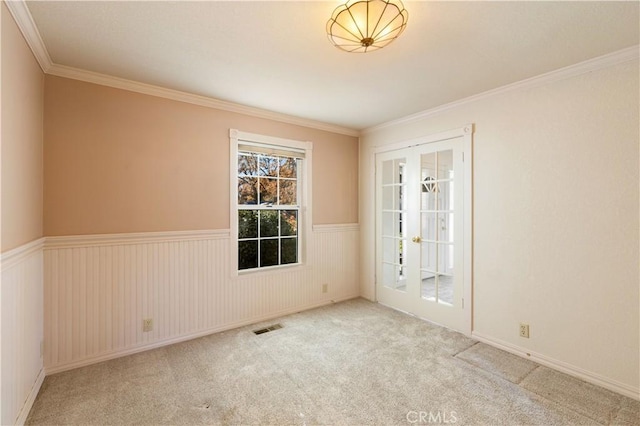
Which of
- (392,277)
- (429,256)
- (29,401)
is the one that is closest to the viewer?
(29,401)

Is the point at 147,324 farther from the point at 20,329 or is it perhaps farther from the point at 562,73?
the point at 562,73

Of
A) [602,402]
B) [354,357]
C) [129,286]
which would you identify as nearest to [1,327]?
[129,286]

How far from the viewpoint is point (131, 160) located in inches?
109

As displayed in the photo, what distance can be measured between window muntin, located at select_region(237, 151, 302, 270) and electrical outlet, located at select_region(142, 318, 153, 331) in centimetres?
105

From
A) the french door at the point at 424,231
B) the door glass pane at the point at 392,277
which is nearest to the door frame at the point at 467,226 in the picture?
the french door at the point at 424,231

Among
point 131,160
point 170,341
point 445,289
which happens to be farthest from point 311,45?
point 170,341

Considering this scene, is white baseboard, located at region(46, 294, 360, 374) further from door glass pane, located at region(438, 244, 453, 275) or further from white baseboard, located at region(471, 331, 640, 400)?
white baseboard, located at region(471, 331, 640, 400)

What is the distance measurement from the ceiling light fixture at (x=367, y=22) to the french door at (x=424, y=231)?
1864 mm

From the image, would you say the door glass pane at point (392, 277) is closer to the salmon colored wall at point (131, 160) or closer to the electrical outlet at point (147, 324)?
the salmon colored wall at point (131, 160)

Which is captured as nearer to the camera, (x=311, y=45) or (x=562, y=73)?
(x=311, y=45)

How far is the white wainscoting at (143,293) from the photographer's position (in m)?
2.47

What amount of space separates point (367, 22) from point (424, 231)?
2.53m

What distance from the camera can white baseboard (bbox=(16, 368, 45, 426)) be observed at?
183cm

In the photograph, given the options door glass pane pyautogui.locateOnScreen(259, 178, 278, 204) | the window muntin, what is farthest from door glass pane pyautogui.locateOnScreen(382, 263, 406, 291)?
door glass pane pyautogui.locateOnScreen(259, 178, 278, 204)
